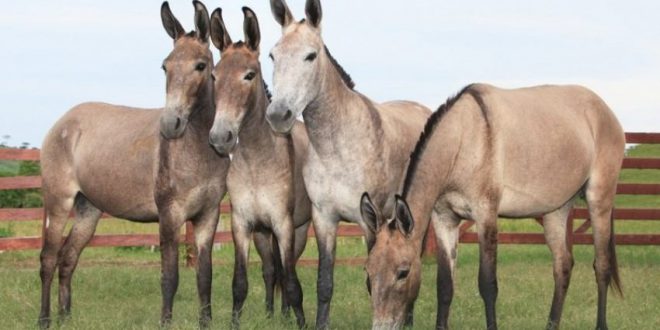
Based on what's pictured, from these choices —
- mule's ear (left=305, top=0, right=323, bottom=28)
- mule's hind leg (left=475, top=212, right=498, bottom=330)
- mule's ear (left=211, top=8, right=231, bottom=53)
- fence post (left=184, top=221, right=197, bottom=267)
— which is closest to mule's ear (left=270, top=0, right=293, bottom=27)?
mule's ear (left=305, top=0, right=323, bottom=28)

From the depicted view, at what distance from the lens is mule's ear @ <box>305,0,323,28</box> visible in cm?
698

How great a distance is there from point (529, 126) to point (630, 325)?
9.17ft

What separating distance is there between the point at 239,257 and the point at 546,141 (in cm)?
289

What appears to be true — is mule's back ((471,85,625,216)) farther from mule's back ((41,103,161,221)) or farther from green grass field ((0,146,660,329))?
mule's back ((41,103,161,221))

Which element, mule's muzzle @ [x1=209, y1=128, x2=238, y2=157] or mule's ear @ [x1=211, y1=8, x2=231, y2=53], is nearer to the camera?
mule's muzzle @ [x1=209, y1=128, x2=238, y2=157]

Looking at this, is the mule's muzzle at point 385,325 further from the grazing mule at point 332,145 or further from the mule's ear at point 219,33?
the mule's ear at point 219,33

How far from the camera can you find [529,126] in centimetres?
794

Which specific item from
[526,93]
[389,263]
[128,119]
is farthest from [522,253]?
[389,263]

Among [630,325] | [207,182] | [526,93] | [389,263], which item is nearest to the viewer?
[389,263]

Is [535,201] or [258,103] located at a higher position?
[258,103]

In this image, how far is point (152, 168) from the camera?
8.15m

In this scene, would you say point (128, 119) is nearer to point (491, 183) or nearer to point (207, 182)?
point (207, 182)

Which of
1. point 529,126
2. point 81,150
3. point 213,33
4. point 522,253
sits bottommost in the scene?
point 522,253

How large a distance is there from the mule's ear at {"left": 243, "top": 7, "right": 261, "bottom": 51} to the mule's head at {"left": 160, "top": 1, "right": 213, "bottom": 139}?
39 cm
